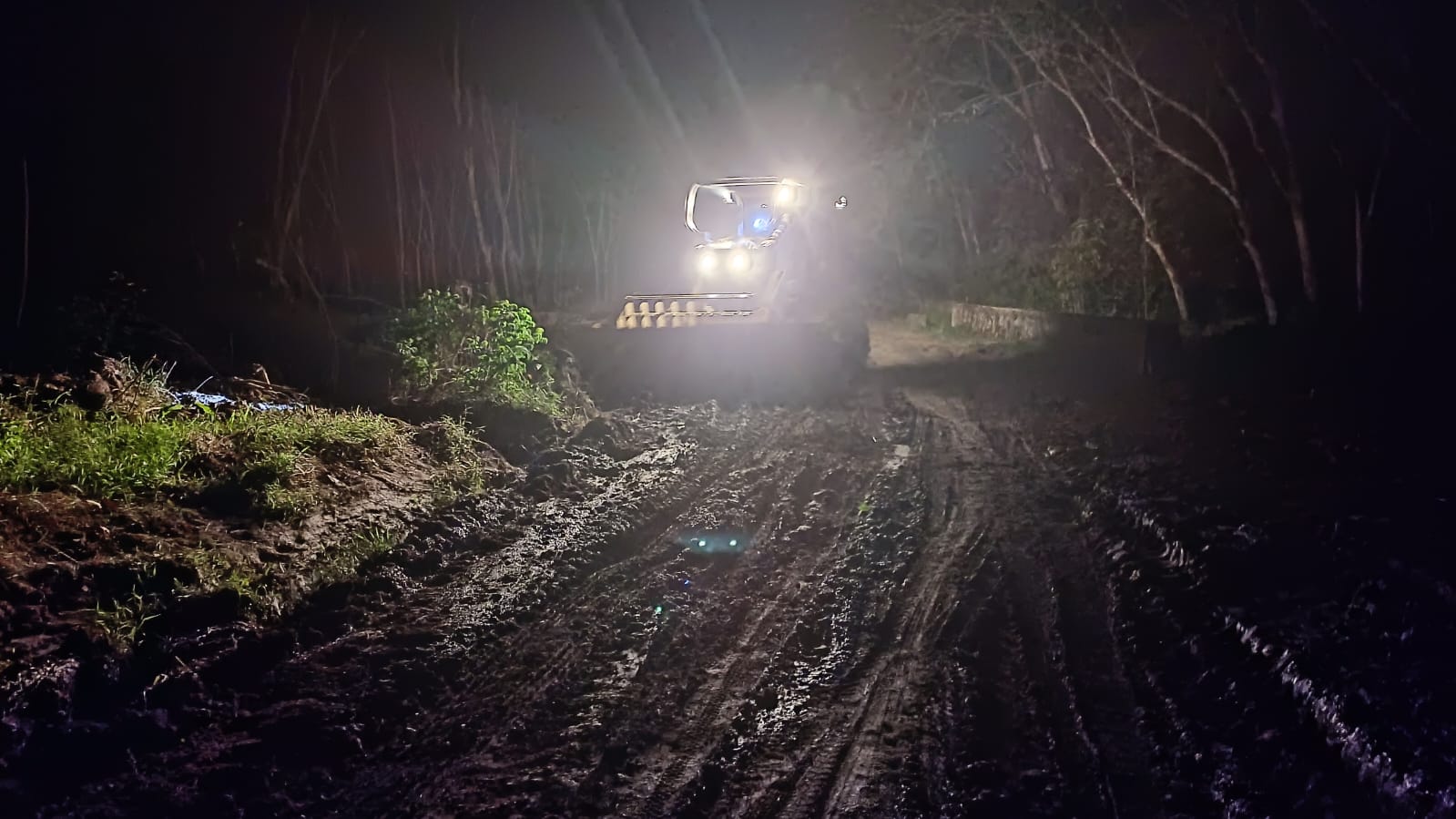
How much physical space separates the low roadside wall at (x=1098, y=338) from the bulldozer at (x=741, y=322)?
3552mm

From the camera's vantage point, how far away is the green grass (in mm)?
6035

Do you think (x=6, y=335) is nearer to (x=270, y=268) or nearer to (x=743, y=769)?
(x=270, y=268)

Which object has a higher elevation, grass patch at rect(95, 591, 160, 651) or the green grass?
the green grass

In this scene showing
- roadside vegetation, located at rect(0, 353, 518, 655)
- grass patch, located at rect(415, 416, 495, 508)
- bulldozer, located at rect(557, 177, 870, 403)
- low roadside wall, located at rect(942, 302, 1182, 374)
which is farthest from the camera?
bulldozer, located at rect(557, 177, 870, 403)

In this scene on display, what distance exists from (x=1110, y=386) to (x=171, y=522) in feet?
39.0

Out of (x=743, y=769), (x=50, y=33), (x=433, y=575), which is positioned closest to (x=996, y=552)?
(x=743, y=769)

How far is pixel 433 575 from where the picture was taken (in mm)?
6207

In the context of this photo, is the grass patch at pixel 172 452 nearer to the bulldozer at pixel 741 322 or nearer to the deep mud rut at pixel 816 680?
the deep mud rut at pixel 816 680

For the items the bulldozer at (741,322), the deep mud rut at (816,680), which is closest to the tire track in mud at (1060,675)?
the deep mud rut at (816,680)

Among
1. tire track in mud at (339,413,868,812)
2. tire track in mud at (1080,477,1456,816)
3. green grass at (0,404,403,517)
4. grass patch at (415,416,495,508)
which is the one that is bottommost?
tire track in mud at (339,413,868,812)

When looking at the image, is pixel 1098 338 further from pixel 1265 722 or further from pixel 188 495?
pixel 188 495

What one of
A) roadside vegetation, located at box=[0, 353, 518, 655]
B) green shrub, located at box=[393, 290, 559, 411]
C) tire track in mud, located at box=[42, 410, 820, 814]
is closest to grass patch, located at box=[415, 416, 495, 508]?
roadside vegetation, located at box=[0, 353, 518, 655]

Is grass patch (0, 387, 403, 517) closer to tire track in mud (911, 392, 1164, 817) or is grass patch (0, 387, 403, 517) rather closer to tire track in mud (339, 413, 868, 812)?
tire track in mud (339, 413, 868, 812)

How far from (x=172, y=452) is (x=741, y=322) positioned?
8.47m
